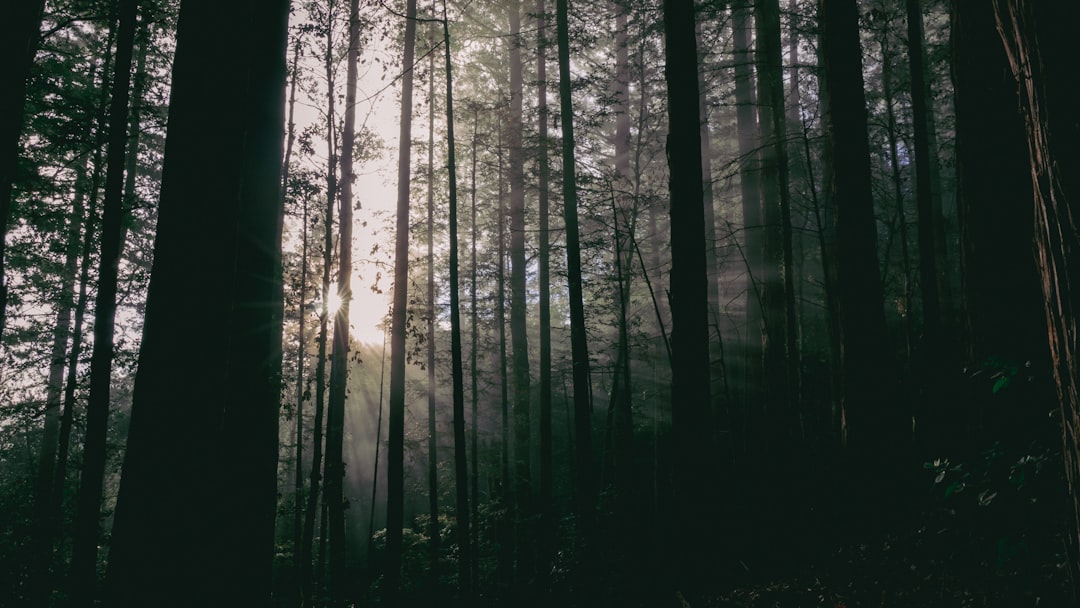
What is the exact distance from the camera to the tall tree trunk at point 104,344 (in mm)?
6910

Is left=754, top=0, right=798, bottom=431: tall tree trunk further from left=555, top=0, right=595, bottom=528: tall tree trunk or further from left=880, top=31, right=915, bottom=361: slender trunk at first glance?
left=555, top=0, right=595, bottom=528: tall tree trunk

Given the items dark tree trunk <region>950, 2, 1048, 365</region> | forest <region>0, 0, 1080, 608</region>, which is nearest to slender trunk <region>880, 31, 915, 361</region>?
forest <region>0, 0, 1080, 608</region>

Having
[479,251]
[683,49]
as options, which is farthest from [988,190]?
[479,251]

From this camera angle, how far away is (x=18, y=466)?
26750mm

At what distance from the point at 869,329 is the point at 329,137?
36.2ft

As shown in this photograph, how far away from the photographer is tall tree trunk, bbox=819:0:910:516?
215 inches

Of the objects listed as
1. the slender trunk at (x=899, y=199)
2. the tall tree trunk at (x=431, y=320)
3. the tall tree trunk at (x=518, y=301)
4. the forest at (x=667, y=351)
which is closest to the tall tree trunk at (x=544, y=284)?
the forest at (x=667, y=351)

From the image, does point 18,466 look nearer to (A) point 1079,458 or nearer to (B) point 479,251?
(B) point 479,251

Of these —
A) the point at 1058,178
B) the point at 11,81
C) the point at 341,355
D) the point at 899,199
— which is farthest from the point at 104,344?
the point at 899,199

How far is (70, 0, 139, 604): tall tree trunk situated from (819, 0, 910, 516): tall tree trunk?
9.49 m

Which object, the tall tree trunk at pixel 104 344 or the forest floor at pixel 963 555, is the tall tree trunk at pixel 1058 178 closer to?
the forest floor at pixel 963 555

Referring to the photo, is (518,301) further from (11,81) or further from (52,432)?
(52,432)

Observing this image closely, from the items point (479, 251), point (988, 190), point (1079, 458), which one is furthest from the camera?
point (479, 251)

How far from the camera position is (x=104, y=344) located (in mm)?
7066
